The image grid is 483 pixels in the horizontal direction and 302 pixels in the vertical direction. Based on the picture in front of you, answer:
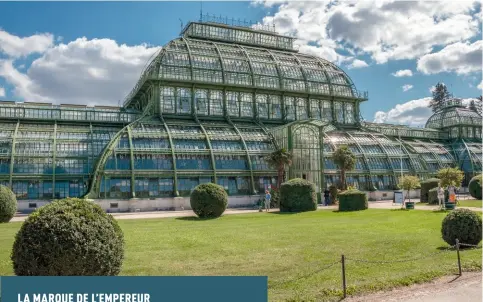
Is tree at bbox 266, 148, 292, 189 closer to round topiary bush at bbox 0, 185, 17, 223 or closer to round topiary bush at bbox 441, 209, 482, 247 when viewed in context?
round topiary bush at bbox 0, 185, 17, 223

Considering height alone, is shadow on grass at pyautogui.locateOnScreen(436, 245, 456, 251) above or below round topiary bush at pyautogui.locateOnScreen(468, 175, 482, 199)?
below

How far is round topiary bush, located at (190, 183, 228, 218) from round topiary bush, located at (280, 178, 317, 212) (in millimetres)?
8042

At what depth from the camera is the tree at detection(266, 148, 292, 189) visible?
175ft

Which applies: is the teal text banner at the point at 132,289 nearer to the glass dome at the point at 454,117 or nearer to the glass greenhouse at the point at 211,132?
the glass greenhouse at the point at 211,132

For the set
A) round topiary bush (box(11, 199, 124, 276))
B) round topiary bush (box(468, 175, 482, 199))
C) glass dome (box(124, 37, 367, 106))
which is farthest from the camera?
glass dome (box(124, 37, 367, 106))

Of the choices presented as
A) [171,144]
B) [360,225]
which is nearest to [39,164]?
[171,144]

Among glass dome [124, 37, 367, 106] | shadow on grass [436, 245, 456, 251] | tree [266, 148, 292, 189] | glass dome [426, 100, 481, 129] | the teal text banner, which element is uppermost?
glass dome [124, 37, 367, 106]

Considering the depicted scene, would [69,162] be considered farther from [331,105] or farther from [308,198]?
[331,105]

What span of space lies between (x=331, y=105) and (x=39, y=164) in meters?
45.4

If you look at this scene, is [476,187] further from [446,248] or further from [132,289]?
[132,289]

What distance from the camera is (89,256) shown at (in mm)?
12141

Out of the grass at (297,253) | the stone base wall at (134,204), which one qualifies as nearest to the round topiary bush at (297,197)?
the grass at (297,253)

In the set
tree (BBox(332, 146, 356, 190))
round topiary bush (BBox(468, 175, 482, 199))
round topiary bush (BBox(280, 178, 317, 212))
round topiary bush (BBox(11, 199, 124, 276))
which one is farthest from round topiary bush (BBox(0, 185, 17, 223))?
round topiary bush (BBox(468, 175, 482, 199))

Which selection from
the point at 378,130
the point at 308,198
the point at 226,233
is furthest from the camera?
the point at 378,130
